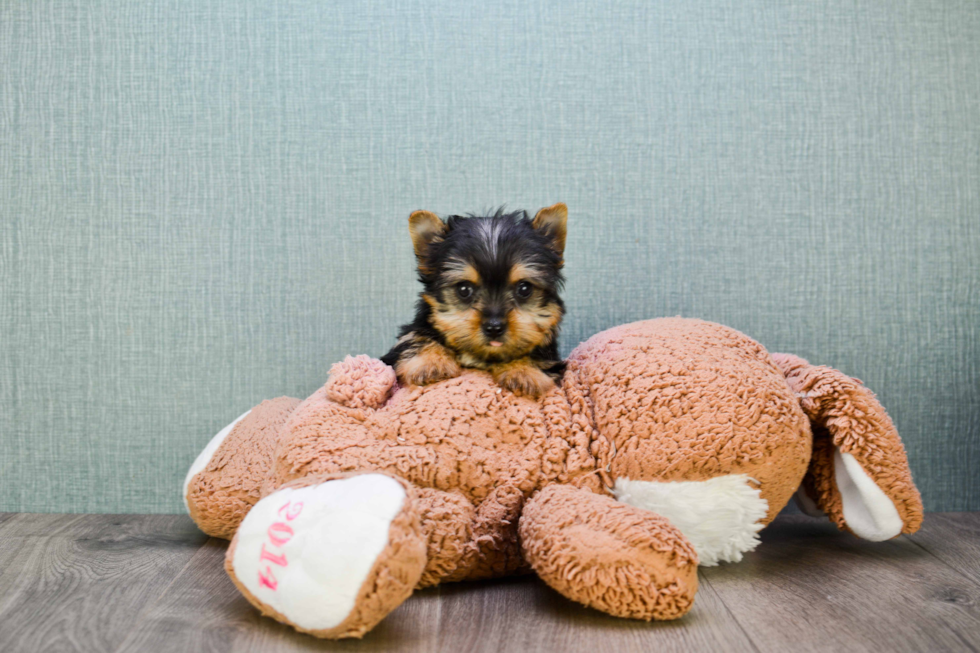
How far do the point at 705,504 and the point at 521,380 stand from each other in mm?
465

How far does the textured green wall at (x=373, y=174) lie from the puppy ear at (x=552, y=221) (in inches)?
18.4

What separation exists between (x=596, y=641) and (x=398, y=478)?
0.45 meters

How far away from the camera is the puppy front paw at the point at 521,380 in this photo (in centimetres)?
166

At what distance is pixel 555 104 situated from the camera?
2186 millimetres

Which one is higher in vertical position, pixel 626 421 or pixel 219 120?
pixel 219 120

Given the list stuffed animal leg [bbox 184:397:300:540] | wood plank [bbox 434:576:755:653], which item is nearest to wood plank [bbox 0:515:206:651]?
stuffed animal leg [bbox 184:397:300:540]

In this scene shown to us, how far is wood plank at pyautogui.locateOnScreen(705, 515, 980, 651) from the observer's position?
1.35 meters

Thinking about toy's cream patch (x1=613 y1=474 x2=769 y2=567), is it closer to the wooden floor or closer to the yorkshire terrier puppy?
the wooden floor

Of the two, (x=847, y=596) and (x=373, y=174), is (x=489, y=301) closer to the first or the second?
(x=373, y=174)

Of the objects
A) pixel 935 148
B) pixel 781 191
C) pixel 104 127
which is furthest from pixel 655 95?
pixel 104 127

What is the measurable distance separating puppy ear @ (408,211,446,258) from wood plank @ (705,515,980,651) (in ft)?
3.22

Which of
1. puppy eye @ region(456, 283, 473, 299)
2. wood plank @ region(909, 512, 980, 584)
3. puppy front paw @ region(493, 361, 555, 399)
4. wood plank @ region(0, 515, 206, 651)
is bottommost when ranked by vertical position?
wood plank @ region(0, 515, 206, 651)

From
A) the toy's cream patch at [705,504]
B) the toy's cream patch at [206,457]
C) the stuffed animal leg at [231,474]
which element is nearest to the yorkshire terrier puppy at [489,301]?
the toy's cream patch at [705,504]

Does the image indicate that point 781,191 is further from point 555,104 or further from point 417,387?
point 417,387
